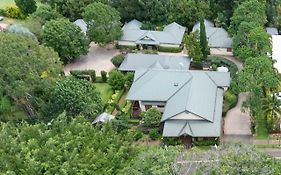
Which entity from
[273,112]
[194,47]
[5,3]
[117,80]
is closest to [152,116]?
[117,80]

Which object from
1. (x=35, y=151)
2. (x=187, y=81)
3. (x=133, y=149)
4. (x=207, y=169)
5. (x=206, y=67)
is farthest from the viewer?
(x=206, y=67)

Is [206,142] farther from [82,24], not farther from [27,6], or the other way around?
[27,6]

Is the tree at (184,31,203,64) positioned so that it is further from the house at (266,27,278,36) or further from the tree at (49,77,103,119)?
the tree at (49,77,103,119)

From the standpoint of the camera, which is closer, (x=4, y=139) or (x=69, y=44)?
(x=4, y=139)

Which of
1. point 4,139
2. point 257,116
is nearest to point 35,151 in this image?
point 4,139

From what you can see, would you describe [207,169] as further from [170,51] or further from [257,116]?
[170,51]

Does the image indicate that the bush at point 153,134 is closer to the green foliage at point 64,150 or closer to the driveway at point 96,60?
the green foliage at point 64,150

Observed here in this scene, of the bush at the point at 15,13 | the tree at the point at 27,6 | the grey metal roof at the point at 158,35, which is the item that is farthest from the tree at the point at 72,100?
the bush at the point at 15,13

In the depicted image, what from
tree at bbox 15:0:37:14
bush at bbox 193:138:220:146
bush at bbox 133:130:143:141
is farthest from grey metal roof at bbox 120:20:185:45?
bush at bbox 193:138:220:146
